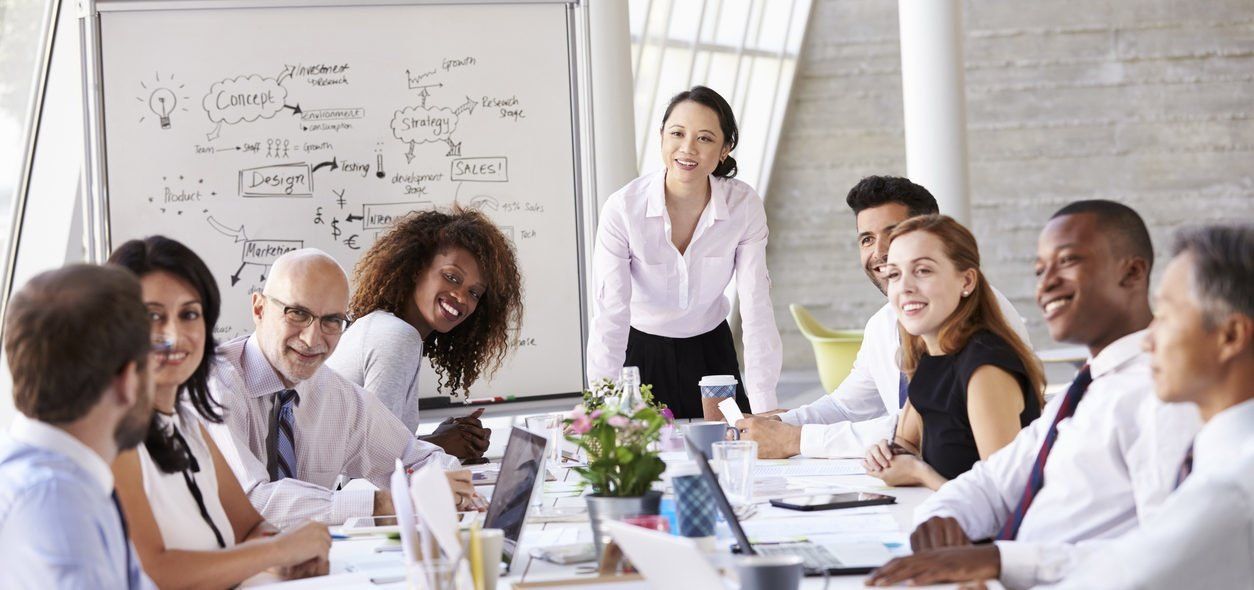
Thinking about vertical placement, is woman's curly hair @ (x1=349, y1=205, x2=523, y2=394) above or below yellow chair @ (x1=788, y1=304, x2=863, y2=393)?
below

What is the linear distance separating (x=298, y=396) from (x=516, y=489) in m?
1.01

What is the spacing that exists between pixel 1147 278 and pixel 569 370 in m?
2.99

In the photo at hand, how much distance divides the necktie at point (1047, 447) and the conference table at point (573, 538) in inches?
7.1

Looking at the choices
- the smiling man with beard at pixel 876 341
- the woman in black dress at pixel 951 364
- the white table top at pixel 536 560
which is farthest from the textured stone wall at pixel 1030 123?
the white table top at pixel 536 560

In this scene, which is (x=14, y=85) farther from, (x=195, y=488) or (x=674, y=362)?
(x=195, y=488)

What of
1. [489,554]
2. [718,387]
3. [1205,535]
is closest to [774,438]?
[718,387]

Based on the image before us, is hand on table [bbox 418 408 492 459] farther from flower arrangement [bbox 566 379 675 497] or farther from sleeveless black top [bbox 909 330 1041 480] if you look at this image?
flower arrangement [bbox 566 379 675 497]

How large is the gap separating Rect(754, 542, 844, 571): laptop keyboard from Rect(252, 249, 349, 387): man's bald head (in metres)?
1.24

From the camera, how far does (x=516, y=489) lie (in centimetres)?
197

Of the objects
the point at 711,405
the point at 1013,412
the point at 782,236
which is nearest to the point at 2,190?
the point at 711,405

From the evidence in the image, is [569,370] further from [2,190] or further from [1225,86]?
[1225,86]

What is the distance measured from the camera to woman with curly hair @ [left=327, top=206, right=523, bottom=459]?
3268mm

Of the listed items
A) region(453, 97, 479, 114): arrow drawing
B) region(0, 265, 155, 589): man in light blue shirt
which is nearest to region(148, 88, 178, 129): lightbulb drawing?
region(453, 97, 479, 114): arrow drawing

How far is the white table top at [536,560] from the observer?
1808 millimetres
